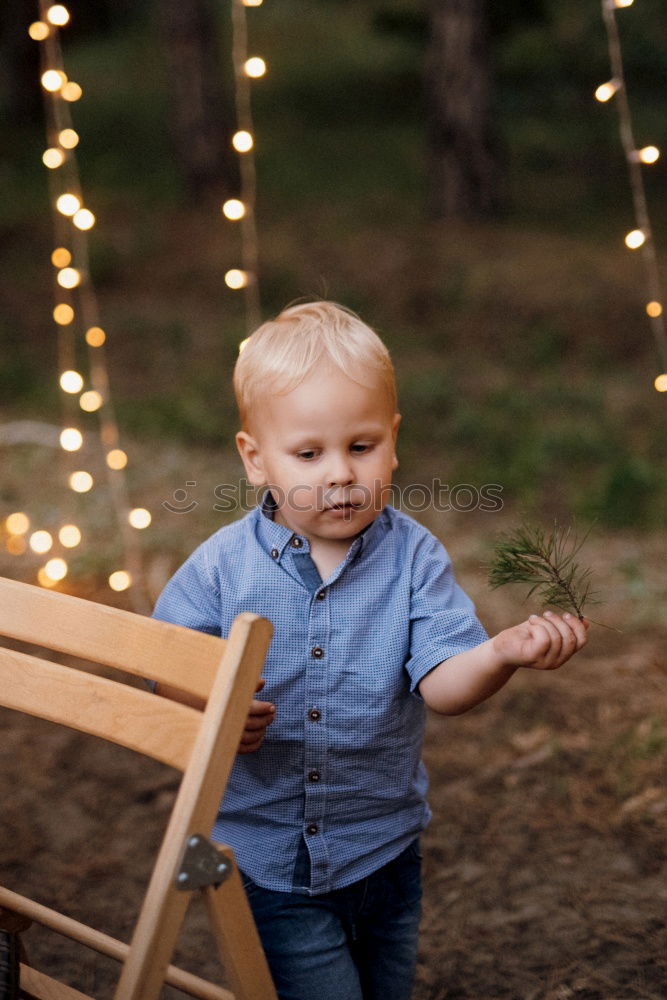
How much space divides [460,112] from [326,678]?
621 cm

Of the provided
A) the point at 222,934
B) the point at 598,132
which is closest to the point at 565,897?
the point at 222,934

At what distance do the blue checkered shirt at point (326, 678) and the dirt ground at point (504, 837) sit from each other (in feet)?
2.30

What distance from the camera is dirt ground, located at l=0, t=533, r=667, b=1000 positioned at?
214 centimetres

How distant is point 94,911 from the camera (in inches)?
92.7

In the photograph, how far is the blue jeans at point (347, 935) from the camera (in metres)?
1.56

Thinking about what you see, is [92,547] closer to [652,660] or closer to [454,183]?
[652,660]

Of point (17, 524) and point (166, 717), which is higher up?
point (17, 524)

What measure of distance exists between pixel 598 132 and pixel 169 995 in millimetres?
8663

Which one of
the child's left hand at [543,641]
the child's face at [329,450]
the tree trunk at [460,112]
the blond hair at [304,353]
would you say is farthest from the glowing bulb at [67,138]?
the tree trunk at [460,112]

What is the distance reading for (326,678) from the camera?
1566 millimetres

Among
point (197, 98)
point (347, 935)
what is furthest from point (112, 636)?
point (197, 98)

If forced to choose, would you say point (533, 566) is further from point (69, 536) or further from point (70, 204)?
point (69, 536)

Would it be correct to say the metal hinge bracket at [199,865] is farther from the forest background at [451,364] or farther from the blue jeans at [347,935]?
the forest background at [451,364]

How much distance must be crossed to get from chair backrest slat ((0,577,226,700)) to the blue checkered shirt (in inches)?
12.5
